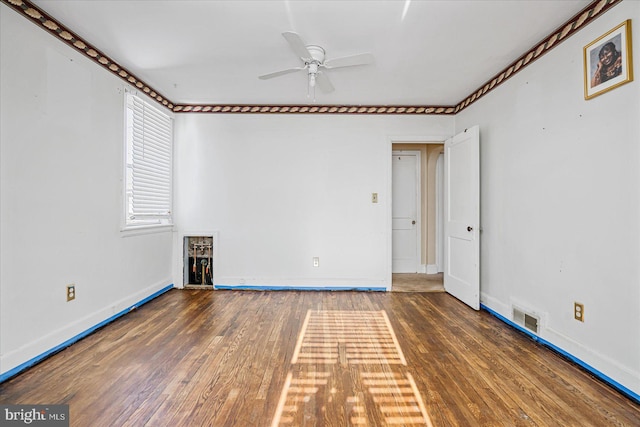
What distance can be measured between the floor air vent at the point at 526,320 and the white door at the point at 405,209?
2.57 meters

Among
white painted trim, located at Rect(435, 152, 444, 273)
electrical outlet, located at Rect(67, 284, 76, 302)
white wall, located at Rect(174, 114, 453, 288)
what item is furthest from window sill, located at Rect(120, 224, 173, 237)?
white painted trim, located at Rect(435, 152, 444, 273)

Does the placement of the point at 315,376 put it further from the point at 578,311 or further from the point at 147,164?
the point at 147,164

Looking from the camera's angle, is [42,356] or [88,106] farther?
[88,106]

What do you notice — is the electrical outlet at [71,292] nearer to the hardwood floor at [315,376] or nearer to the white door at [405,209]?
the hardwood floor at [315,376]

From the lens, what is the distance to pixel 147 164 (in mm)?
3631

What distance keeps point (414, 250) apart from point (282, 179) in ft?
8.97

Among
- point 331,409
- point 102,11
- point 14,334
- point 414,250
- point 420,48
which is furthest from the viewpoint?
point 414,250

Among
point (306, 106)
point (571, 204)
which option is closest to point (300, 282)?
point (306, 106)

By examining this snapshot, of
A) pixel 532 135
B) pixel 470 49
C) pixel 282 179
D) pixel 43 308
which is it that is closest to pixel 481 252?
pixel 532 135

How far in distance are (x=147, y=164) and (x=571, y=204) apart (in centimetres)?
410

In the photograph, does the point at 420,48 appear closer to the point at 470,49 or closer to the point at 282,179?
the point at 470,49

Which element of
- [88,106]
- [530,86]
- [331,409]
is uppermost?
[530,86]

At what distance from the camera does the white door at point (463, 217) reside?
3424 millimetres

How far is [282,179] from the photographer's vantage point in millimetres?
4258
